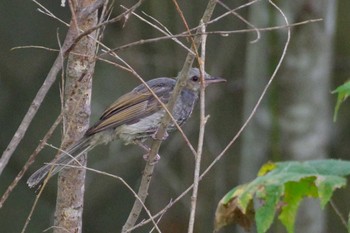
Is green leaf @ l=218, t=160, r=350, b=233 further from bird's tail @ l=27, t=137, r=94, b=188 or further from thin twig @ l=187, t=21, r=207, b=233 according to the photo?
bird's tail @ l=27, t=137, r=94, b=188

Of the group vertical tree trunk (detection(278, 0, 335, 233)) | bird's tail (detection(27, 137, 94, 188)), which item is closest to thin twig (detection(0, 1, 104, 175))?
bird's tail (detection(27, 137, 94, 188))

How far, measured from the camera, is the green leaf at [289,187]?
136 inches

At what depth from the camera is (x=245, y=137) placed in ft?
23.9

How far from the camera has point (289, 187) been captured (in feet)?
12.1

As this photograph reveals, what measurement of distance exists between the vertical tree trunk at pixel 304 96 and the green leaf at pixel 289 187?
9.69 ft

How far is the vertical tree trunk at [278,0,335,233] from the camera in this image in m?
A: 6.81

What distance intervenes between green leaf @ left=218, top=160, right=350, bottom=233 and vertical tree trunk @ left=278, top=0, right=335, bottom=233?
116 inches

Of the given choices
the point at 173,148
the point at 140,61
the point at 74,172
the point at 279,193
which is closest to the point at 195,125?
the point at 173,148

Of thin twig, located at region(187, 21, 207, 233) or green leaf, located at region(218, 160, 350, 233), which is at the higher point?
thin twig, located at region(187, 21, 207, 233)

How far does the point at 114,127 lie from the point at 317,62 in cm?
198

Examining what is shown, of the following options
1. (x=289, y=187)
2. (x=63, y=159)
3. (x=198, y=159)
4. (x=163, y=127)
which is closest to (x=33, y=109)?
(x=198, y=159)

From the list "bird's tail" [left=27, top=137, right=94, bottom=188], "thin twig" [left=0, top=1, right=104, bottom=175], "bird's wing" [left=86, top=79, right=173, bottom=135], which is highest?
"thin twig" [left=0, top=1, right=104, bottom=175]

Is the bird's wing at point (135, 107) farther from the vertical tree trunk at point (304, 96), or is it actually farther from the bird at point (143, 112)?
the vertical tree trunk at point (304, 96)

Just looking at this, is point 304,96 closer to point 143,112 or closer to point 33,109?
point 143,112
